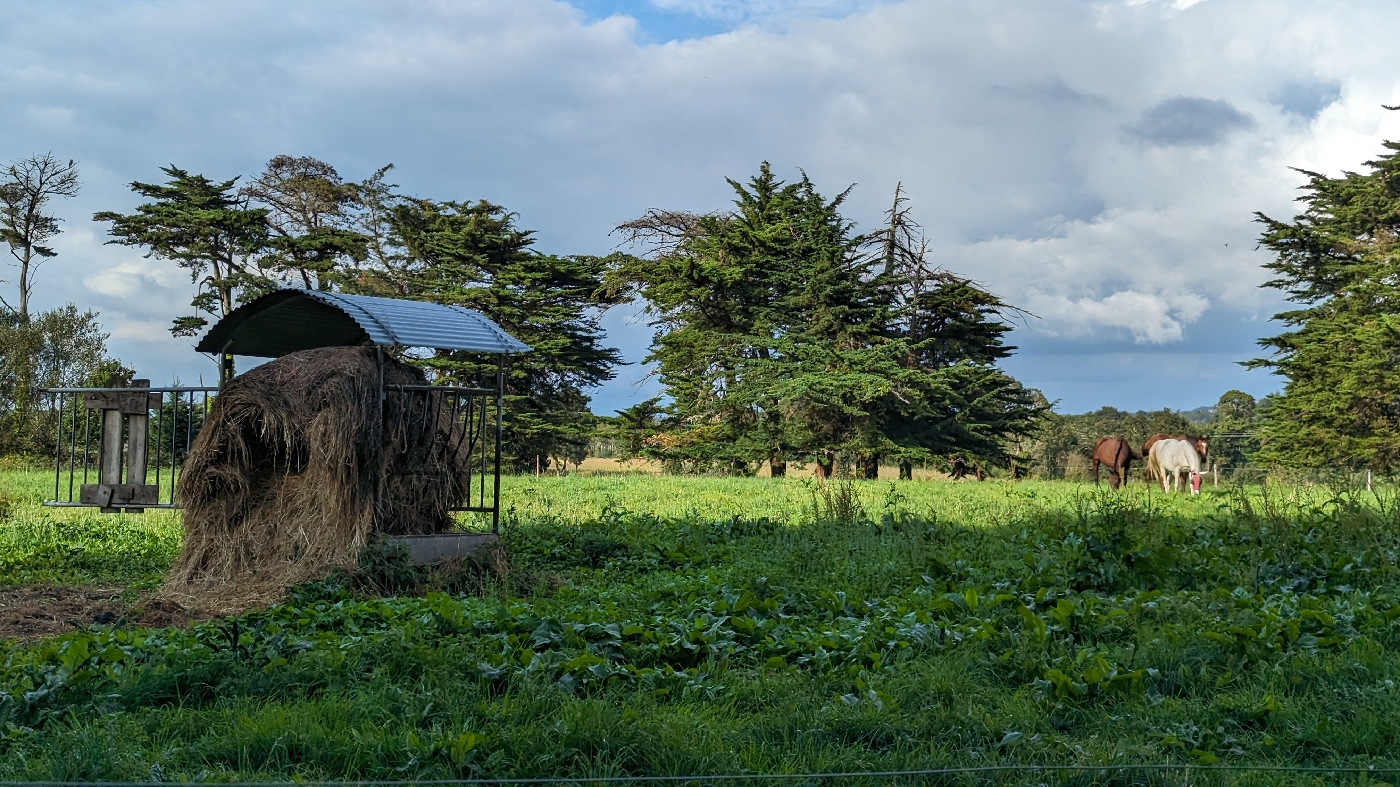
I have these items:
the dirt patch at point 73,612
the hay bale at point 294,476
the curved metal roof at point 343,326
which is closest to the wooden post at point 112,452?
the curved metal roof at point 343,326

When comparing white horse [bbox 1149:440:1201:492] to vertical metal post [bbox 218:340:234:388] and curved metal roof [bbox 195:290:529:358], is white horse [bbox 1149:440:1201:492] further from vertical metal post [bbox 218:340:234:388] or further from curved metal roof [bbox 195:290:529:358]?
vertical metal post [bbox 218:340:234:388]

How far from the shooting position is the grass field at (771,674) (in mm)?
4535

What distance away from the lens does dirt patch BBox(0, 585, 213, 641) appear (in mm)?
8164

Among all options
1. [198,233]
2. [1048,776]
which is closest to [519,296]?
[198,233]

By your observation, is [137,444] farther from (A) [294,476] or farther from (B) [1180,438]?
(B) [1180,438]

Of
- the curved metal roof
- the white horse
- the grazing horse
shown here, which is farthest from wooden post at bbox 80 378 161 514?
the grazing horse

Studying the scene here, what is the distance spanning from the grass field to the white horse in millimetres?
13293

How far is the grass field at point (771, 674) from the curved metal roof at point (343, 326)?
7.66ft

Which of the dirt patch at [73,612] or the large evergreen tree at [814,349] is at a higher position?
the large evergreen tree at [814,349]

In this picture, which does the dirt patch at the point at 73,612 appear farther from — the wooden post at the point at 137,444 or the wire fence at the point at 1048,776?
the wire fence at the point at 1048,776

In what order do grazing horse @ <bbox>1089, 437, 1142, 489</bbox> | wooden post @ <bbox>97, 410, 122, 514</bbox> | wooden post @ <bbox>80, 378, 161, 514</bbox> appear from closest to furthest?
wooden post @ <bbox>80, 378, 161, 514</bbox>
wooden post @ <bbox>97, 410, 122, 514</bbox>
grazing horse @ <bbox>1089, 437, 1142, 489</bbox>

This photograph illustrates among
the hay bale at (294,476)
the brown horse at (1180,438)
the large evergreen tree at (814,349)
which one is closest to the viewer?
the hay bale at (294,476)

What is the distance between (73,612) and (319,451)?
2.38m

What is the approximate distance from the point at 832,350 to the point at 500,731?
3080 cm
